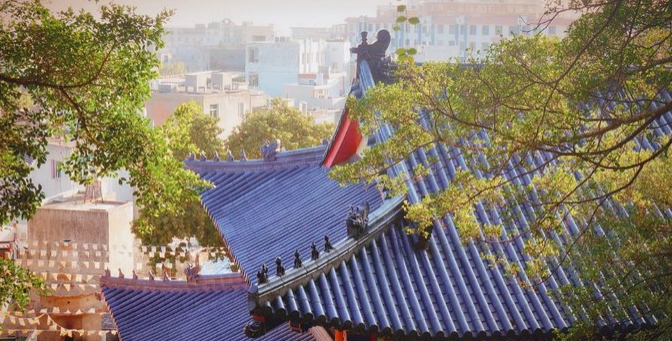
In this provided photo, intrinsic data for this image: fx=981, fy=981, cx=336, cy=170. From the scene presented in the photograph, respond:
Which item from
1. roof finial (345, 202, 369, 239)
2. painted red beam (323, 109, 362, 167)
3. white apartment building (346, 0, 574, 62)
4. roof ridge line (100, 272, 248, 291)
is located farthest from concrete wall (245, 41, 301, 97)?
roof finial (345, 202, 369, 239)

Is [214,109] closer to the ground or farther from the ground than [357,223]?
farther from the ground

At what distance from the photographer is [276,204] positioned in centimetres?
1258

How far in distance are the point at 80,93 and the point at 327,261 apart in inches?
108

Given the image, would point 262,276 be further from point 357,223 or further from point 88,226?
point 88,226

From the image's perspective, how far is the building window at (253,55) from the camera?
71.6 m

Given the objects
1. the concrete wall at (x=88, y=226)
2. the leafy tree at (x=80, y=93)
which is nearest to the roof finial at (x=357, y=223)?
the leafy tree at (x=80, y=93)

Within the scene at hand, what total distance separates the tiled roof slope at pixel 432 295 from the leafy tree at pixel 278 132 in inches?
919

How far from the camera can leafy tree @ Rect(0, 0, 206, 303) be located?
854 cm

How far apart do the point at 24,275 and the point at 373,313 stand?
3.29 m

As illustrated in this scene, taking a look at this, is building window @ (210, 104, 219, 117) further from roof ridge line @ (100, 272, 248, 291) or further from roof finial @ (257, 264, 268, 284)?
roof finial @ (257, 264, 268, 284)

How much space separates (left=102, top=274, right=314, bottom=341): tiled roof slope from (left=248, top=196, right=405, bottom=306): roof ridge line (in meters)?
3.16

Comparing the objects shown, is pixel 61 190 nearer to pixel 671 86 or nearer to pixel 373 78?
pixel 373 78

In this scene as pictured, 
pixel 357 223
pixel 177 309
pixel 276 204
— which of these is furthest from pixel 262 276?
pixel 177 309

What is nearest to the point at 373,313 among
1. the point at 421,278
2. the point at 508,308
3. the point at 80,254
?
the point at 421,278
